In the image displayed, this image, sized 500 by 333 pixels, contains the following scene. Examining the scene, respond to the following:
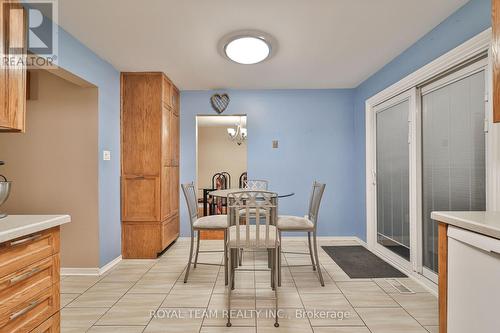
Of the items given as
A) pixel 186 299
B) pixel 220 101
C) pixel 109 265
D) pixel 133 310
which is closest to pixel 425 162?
pixel 186 299

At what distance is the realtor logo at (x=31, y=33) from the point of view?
4.90ft

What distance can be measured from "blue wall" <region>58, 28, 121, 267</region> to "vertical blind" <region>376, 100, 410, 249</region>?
328 cm

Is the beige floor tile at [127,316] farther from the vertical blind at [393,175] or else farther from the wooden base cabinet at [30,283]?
the vertical blind at [393,175]

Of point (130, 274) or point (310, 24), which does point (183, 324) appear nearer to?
point (130, 274)

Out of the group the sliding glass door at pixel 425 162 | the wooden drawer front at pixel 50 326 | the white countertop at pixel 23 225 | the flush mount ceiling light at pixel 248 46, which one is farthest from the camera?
the flush mount ceiling light at pixel 248 46

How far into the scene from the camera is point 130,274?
295 cm

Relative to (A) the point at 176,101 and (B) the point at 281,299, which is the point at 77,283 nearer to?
(B) the point at 281,299

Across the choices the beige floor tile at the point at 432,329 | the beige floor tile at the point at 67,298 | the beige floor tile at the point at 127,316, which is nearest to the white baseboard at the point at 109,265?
the beige floor tile at the point at 67,298

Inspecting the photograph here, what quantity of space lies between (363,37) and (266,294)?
2.51 m

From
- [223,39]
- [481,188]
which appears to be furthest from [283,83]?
[481,188]

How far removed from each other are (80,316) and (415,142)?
3.33 m

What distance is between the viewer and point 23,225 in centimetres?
130

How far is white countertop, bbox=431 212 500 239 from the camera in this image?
1.20 metres

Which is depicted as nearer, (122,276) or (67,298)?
(67,298)
